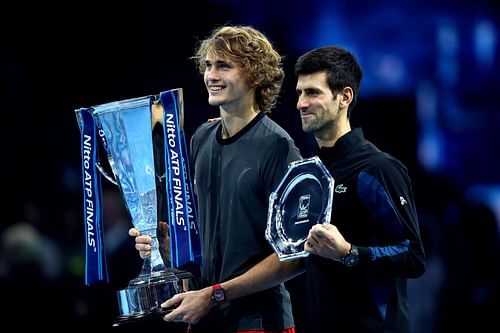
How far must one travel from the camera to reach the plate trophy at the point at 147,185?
290cm

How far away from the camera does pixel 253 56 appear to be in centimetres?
307

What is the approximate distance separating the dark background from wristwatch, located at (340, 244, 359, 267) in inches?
87.9

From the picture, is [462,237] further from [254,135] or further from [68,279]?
[254,135]

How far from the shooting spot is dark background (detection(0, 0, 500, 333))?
213 inches

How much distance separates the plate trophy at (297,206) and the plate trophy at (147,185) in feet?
1.03

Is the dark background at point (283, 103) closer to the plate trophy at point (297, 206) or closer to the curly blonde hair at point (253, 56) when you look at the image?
the curly blonde hair at point (253, 56)

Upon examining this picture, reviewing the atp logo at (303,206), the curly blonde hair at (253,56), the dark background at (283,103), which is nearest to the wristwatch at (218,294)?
the atp logo at (303,206)

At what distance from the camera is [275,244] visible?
2.73m

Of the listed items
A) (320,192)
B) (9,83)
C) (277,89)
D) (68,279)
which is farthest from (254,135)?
(9,83)

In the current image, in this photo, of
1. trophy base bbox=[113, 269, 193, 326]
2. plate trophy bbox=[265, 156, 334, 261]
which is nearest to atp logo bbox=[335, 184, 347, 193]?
plate trophy bbox=[265, 156, 334, 261]

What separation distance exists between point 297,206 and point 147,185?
0.52 m

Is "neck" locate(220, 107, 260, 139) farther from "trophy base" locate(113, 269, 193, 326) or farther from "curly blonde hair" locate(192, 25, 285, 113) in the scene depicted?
"trophy base" locate(113, 269, 193, 326)

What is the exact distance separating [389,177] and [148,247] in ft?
2.64

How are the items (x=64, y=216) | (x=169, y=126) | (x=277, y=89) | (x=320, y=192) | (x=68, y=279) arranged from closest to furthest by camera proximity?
(x=320, y=192) < (x=169, y=126) < (x=277, y=89) < (x=68, y=279) < (x=64, y=216)
